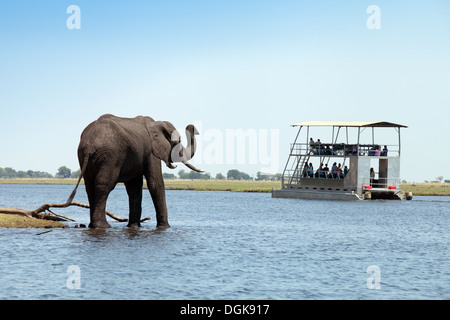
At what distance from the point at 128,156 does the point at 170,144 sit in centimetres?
263

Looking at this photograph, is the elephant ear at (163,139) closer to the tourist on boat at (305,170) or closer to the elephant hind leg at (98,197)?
the elephant hind leg at (98,197)

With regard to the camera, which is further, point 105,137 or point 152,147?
point 152,147

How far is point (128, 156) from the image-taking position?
2655cm

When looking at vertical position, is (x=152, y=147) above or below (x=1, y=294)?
above

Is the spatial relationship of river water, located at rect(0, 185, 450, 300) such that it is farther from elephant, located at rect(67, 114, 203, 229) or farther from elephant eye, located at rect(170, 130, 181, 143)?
elephant eye, located at rect(170, 130, 181, 143)

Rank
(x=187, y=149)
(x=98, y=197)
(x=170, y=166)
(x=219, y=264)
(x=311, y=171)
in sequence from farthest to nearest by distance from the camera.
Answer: (x=311, y=171), (x=187, y=149), (x=170, y=166), (x=98, y=197), (x=219, y=264)

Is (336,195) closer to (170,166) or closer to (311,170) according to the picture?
(311,170)

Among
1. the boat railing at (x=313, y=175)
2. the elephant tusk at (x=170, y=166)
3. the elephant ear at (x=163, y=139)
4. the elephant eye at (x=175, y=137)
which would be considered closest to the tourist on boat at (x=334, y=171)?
the boat railing at (x=313, y=175)

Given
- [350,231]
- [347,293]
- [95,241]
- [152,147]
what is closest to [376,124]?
[350,231]

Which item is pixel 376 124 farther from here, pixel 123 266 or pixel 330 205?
pixel 123 266

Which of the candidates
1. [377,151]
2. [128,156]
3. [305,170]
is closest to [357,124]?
[377,151]

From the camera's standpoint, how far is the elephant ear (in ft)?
92.4
